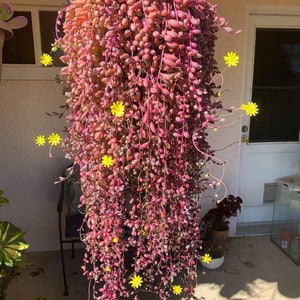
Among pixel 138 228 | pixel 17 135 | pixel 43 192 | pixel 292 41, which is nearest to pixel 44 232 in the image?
pixel 43 192

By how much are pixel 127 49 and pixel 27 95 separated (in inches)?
69.8

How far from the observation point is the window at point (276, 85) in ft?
10.2

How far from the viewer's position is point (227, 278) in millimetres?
2693

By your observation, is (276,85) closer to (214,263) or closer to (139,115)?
(214,263)

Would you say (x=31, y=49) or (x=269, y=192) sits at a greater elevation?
(x=31, y=49)

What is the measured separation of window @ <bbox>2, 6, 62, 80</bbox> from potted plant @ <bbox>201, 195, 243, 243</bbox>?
1784 mm

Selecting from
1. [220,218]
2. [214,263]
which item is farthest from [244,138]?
[214,263]

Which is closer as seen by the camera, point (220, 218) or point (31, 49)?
point (31, 49)

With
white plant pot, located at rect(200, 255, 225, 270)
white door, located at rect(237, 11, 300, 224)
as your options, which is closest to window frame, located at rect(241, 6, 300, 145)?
white door, located at rect(237, 11, 300, 224)

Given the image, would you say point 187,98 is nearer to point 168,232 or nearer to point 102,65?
point 102,65

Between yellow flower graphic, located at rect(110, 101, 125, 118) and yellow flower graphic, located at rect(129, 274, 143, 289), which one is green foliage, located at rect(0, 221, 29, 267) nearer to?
yellow flower graphic, located at rect(129, 274, 143, 289)

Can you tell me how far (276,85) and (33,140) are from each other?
2.31m

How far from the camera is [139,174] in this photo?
1340mm

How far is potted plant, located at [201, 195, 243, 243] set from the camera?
2865mm
